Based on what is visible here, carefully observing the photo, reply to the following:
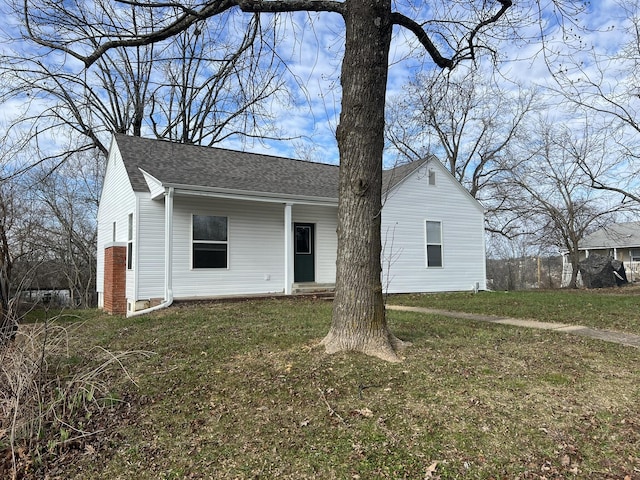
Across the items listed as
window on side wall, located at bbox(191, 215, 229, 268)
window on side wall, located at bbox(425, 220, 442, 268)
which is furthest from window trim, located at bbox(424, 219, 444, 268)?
window on side wall, located at bbox(191, 215, 229, 268)

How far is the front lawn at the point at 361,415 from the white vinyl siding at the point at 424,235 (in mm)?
7989

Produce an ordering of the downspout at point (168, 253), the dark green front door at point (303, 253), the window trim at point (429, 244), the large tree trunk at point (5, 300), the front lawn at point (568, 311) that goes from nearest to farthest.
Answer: the large tree trunk at point (5, 300) < the front lawn at point (568, 311) < the downspout at point (168, 253) < the dark green front door at point (303, 253) < the window trim at point (429, 244)

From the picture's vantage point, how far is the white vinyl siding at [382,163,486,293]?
13.0 metres

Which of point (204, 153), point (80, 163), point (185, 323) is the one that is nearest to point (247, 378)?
point (185, 323)

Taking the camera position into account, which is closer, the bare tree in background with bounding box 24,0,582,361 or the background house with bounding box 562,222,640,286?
the bare tree in background with bounding box 24,0,582,361

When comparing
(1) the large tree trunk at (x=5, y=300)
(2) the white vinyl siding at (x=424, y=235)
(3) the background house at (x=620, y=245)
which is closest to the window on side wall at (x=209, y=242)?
(2) the white vinyl siding at (x=424, y=235)

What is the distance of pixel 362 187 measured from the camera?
4418 millimetres

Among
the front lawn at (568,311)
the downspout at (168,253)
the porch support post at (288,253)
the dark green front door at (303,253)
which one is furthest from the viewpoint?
the dark green front door at (303,253)

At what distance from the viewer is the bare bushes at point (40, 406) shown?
2938 mm

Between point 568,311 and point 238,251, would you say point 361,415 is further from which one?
point 238,251

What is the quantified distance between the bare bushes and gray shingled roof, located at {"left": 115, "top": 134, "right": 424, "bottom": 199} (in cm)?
633

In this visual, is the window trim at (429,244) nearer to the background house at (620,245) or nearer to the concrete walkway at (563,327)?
the concrete walkway at (563,327)

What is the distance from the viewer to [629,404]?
3418 millimetres

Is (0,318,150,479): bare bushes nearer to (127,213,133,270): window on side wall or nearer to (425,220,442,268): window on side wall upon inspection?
(127,213,133,270): window on side wall
